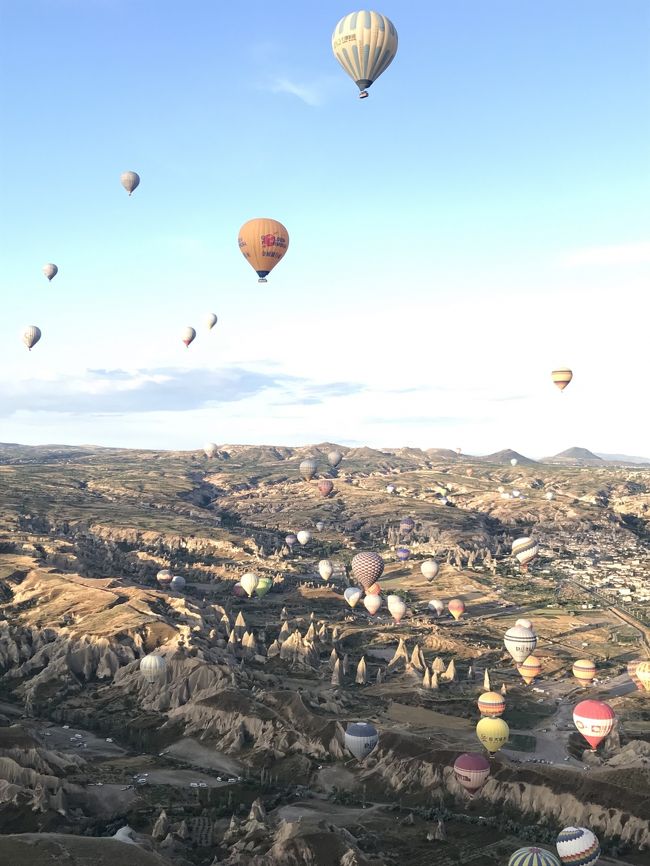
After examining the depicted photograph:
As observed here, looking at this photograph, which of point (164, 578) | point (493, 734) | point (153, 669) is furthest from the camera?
point (164, 578)

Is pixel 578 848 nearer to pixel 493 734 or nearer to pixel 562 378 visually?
pixel 493 734

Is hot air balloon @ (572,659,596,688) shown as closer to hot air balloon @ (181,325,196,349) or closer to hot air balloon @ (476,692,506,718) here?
hot air balloon @ (476,692,506,718)

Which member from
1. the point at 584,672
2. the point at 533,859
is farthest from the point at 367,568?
the point at 533,859

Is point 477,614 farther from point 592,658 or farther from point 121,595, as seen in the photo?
point 121,595

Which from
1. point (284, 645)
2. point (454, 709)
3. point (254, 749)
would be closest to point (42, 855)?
point (254, 749)

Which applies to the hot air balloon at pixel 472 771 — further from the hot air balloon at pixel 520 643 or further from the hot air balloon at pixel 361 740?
the hot air balloon at pixel 520 643

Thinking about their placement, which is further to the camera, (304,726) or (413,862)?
(304,726)

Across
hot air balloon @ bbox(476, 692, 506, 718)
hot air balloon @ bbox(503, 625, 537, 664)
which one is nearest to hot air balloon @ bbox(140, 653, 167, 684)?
hot air balloon @ bbox(476, 692, 506, 718)
